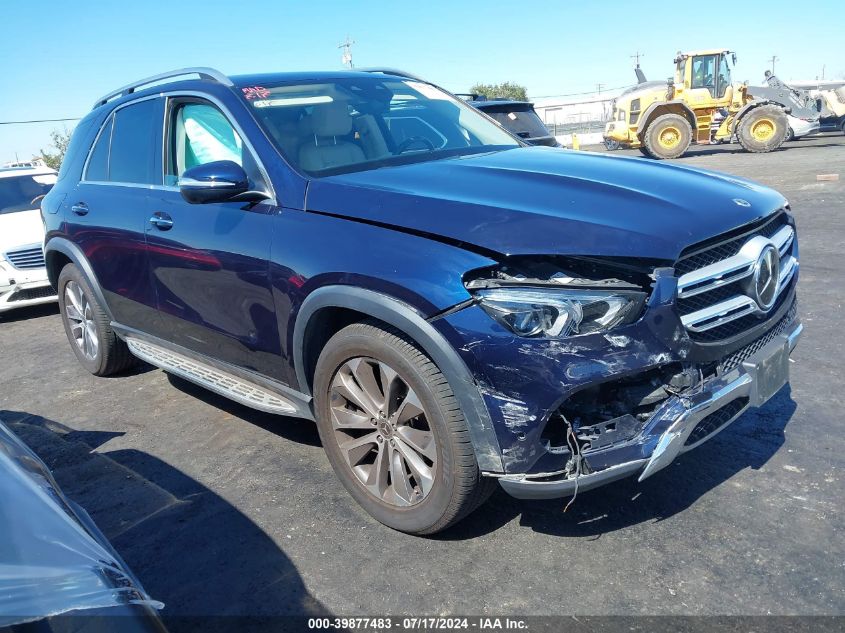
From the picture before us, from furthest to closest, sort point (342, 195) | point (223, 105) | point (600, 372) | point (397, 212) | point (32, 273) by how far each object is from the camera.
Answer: point (32, 273) < point (223, 105) < point (342, 195) < point (397, 212) < point (600, 372)

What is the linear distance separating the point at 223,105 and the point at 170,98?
2.31 feet

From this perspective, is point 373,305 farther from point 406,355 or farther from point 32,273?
point 32,273

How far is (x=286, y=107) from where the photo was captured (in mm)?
3627

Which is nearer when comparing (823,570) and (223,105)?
(823,570)

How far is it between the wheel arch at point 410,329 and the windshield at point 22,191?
7.15 m

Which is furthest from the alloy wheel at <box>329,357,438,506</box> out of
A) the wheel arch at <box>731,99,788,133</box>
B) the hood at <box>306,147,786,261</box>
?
the wheel arch at <box>731,99,788,133</box>

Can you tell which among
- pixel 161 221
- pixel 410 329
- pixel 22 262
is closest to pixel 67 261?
pixel 161 221

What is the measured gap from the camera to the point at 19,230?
8.03 meters

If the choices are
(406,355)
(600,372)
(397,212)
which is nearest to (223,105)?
(397,212)

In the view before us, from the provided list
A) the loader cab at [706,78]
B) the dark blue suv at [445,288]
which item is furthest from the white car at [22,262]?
the loader cab at [706,78]

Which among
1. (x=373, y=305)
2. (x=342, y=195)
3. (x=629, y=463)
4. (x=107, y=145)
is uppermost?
(x=107, y=145)

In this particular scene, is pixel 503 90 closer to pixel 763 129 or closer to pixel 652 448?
pixel 763 129

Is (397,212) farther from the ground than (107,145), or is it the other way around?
(107,145)

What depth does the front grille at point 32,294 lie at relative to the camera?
7.74 metres
